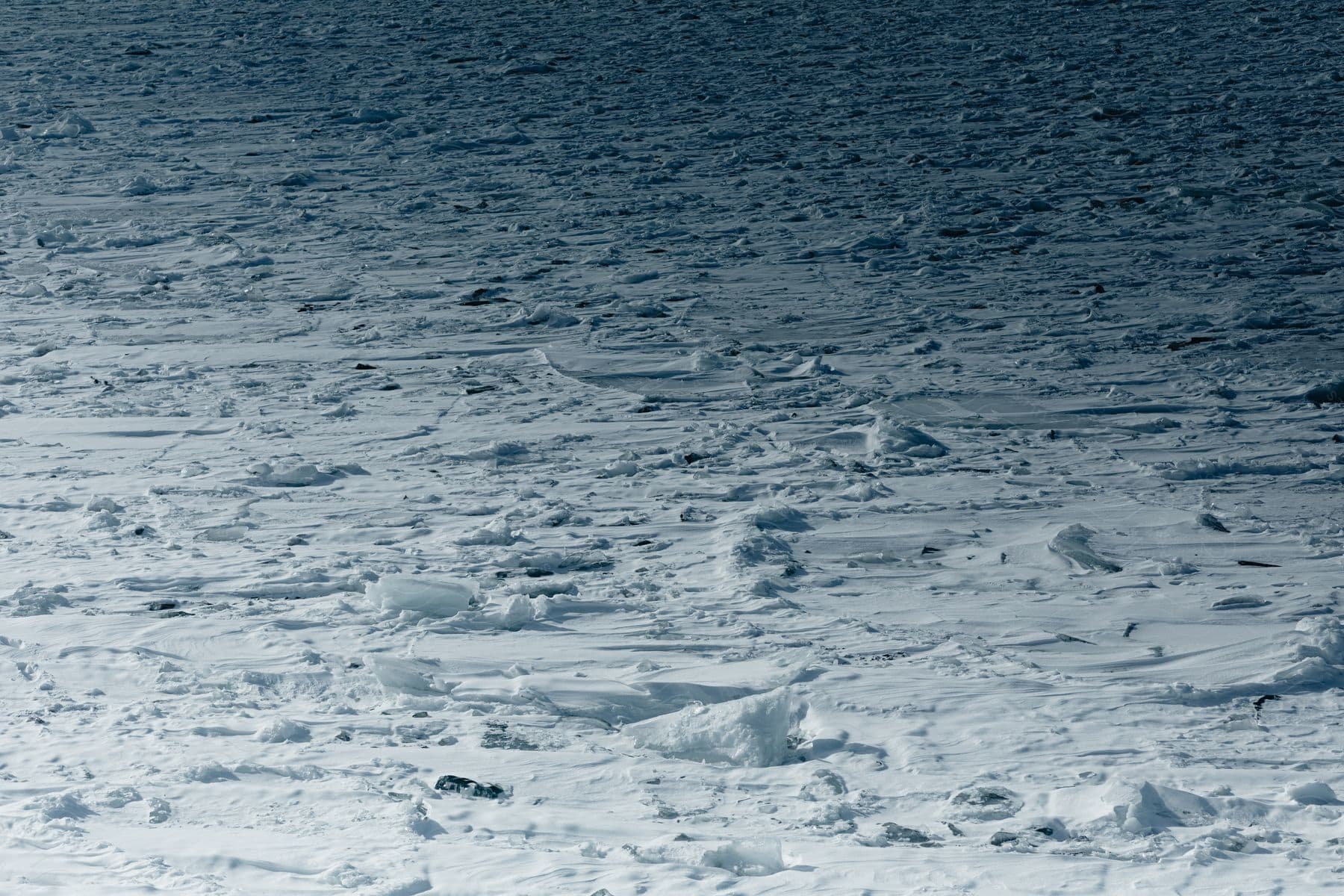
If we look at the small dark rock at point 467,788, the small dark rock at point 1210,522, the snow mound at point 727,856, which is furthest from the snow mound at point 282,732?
the small dark rock at point 1210,522

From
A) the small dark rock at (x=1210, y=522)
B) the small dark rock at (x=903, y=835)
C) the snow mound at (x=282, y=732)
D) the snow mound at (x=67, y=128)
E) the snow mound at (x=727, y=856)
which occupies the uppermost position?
the snow mound at (x=67, y=128)

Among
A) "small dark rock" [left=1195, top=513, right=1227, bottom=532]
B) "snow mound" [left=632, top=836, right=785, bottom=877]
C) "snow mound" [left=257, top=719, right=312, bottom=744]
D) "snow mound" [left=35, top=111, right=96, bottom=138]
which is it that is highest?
"snow mound" [left=35, top=111, right=96, bottom=138]

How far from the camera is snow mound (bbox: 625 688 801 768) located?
258cm

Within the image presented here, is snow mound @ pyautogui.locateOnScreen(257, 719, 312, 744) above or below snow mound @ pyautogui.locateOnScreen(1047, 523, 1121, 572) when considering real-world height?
above

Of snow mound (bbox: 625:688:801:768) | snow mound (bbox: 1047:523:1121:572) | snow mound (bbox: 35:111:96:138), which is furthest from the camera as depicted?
snow mound (bbox: 35:111:96:138)

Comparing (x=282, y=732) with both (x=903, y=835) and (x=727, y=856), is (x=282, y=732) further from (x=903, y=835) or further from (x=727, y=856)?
(x=903, y=835)

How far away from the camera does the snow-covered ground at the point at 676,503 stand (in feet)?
7.75

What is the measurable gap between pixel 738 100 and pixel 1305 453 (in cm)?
614

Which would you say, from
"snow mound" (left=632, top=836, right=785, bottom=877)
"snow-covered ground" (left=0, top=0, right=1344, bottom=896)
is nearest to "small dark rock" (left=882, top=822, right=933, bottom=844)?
"snow-covered ground" (left=0, top=0, right=1344, bottom=896)

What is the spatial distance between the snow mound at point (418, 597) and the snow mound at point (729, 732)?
0.71 metres

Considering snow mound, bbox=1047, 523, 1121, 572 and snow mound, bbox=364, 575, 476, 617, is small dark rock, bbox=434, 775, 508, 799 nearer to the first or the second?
snow mound, bbox=364, 575, 476, 617

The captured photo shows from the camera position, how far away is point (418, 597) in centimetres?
321

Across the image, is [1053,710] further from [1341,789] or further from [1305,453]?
[1305,453]

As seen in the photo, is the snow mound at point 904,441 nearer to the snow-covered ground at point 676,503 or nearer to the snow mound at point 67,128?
the snow-covered ground at point 676,503
